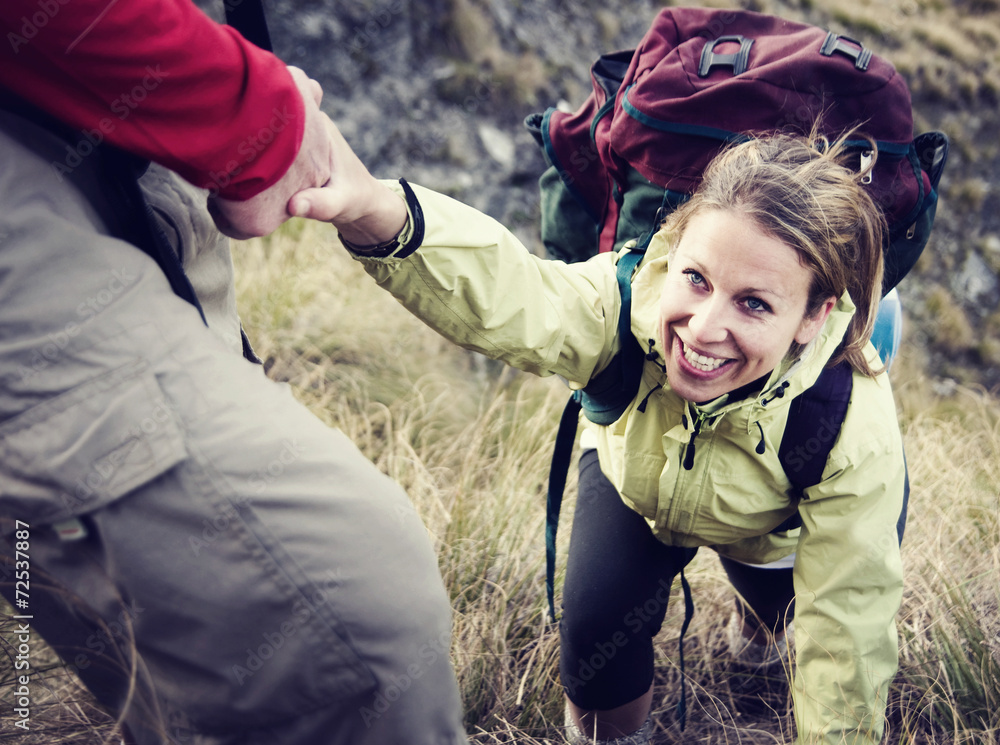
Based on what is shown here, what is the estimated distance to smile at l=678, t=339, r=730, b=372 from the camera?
4.87 feet

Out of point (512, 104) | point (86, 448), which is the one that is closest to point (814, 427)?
point (86, 448)

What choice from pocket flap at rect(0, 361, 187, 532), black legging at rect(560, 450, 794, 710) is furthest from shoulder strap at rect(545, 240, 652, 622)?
pocket flap at rect(0, 361, 187, 532)

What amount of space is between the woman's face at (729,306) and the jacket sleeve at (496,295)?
188 millimetres

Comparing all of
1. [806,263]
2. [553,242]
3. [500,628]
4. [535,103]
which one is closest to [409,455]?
[500,628]

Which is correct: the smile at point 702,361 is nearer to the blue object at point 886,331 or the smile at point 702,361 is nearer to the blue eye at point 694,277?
the blue eye at point 694,277

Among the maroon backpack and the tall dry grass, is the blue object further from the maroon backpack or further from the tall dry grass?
the tall dry grass

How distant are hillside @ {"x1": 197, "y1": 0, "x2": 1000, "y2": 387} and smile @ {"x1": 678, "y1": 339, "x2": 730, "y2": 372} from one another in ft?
15.3

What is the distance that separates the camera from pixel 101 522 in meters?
0.84

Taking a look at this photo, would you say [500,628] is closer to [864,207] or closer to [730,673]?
[730,673]

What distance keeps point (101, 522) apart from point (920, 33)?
599 inches

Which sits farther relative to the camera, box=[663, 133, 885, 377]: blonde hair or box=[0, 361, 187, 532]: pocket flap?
box=[663, 133, 885, 377]: blonde hair

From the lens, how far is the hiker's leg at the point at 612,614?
1835mm

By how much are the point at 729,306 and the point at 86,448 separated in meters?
1.25

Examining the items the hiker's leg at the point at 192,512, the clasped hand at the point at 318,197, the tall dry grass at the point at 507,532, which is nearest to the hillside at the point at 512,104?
the tall dry grass at the point at 507,532
